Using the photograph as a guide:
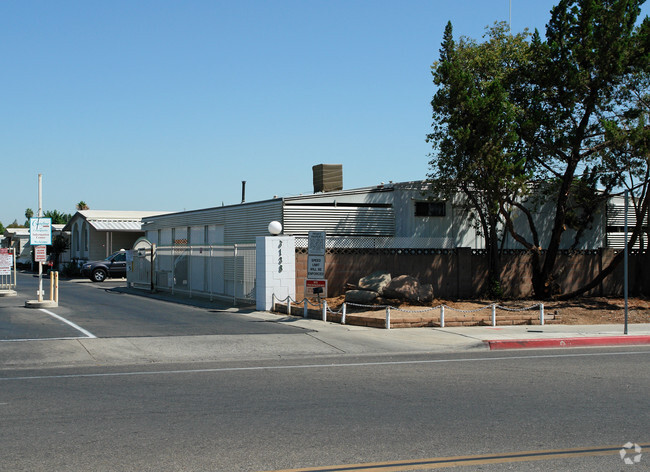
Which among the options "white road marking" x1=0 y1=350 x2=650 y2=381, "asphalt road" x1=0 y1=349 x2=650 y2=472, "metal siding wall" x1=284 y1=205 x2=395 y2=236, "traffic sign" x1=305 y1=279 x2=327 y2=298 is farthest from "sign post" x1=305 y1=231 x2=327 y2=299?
"asphalt road" x1=0 y1=349 x2=650 y2=472

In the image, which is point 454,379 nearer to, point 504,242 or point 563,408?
point 563,408

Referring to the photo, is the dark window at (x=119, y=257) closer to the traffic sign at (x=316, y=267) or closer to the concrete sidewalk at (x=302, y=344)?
the traffic sign at (x=316, y=267)

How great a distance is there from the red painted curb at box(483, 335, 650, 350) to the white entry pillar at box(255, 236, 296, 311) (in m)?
7.27

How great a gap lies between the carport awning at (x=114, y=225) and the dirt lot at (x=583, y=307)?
93.2 ft

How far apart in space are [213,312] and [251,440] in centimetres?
1373

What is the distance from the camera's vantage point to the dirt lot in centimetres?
1964

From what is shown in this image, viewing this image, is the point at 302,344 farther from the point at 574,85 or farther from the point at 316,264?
the point at 574,85

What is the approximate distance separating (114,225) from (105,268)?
761cm

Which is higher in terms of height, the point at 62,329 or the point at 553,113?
the point at 553,113

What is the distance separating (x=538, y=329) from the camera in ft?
56.8

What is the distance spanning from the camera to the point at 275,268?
66.7 feet

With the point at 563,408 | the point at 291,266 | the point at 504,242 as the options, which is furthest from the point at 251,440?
the point at 504,242

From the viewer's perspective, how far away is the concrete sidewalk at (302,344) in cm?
1270

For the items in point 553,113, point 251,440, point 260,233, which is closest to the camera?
point 251,440
